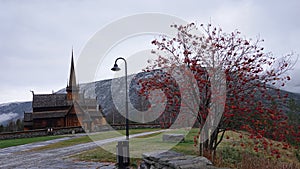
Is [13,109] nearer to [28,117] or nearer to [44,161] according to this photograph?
[28,117]

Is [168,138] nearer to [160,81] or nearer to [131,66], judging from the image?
Result: [131,66]

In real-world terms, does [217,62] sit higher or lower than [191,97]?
higher

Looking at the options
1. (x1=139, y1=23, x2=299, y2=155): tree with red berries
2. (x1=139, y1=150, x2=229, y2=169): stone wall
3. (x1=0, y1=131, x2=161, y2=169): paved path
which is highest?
(x1=139, y1=23, x2=299, y2=155): tree with red berries

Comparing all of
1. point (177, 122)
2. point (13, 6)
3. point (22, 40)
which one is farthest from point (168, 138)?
point (22, 40)

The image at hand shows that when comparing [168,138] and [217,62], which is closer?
[217,62]

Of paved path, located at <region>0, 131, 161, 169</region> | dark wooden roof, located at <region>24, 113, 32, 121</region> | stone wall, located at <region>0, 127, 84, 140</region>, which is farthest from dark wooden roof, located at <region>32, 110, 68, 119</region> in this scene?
paved path, located at <region>0, 131, 161, 169</region>

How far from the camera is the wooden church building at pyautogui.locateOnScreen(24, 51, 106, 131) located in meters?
40.2

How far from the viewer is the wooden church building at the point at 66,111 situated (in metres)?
40.2

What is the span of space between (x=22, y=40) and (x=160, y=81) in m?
16.8

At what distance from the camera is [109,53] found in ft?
34.0

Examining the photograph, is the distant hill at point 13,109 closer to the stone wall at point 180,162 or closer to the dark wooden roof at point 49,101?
the dark wooden roof at point 49,101

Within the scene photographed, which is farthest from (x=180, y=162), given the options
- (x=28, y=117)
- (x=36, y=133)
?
(x=28, y=117)

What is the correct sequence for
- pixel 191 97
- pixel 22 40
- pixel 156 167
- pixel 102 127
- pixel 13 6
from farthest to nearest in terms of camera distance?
pixel 102 127, pixel 22 40, pixel 13 6, pixel 191 97, pixel 156 167

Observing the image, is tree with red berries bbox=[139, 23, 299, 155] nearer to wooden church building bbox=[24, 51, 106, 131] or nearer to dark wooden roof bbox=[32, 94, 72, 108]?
wooden church building bbox=[24, 51, 106, 131]
